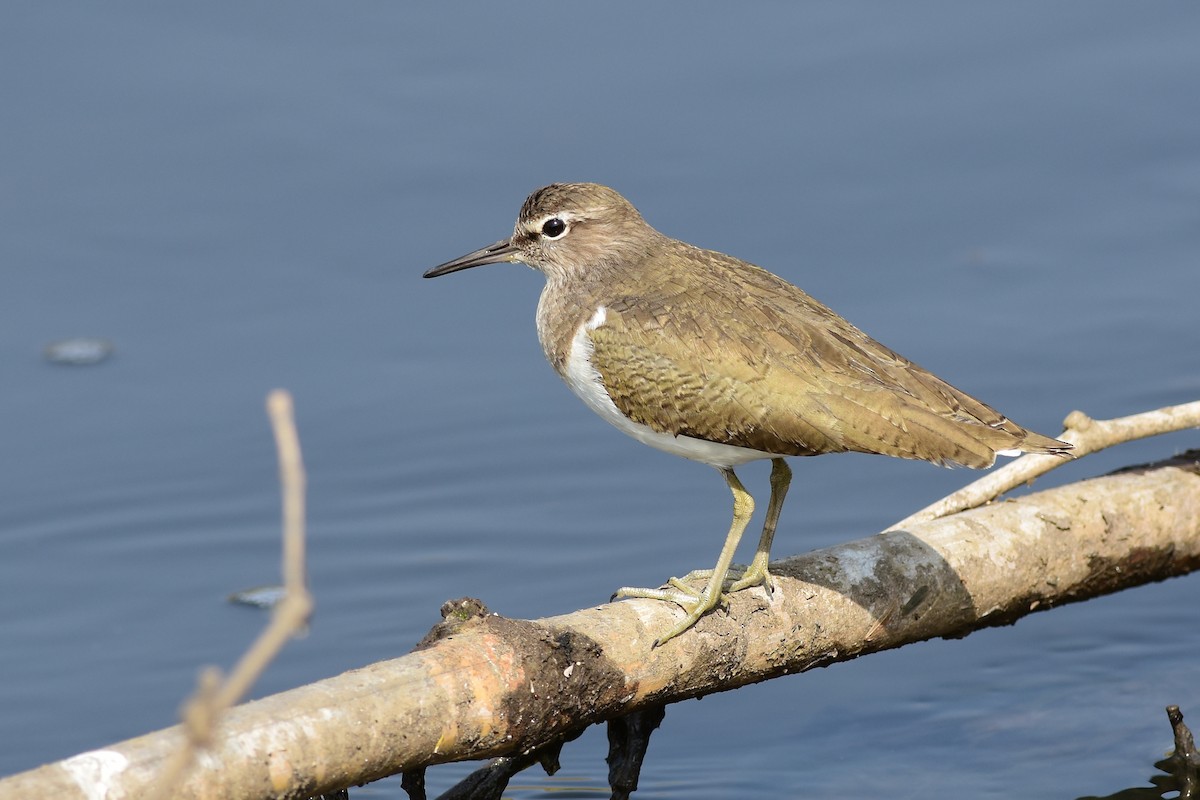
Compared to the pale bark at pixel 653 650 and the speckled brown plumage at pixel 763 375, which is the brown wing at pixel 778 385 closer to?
the speckled brown plumage at pixel 763 375

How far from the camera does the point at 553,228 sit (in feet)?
22.1

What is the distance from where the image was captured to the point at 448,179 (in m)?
10.1

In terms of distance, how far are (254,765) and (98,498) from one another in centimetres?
425

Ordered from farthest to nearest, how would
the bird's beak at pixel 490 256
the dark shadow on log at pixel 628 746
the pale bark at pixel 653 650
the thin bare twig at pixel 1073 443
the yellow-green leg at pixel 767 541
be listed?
1. the bird's beak at pixel 490 256
2. the thin bare twig at pixel 1073 443
3. the dark shadow on log at pixel 628 746
4. the yellow-green leg at pixel 767 541
5. the pale bark at pixel 653 650

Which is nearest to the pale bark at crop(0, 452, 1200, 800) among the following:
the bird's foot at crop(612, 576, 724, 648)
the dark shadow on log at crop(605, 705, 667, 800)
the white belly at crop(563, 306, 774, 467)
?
the bird's foot at crop(612, 576, 724, 648)

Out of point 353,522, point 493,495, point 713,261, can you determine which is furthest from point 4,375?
point 713,261

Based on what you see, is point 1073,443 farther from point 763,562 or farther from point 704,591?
point 704,591

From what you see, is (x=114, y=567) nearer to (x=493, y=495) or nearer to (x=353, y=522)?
(x=353, y=522)

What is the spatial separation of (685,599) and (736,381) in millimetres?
809

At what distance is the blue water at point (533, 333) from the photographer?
7.38m

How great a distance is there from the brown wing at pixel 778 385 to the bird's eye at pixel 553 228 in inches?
28.4

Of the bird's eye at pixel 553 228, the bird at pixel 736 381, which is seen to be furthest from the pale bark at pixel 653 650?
the bird's eye at pixel 553 228

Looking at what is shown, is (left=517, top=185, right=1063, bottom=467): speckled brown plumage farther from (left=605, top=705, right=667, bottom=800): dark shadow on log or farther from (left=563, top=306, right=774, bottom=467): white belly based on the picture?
(left=605, top=705, right=667, bottom=800): dark shadow on log

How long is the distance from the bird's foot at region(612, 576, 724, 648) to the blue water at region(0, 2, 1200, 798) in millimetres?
1194
